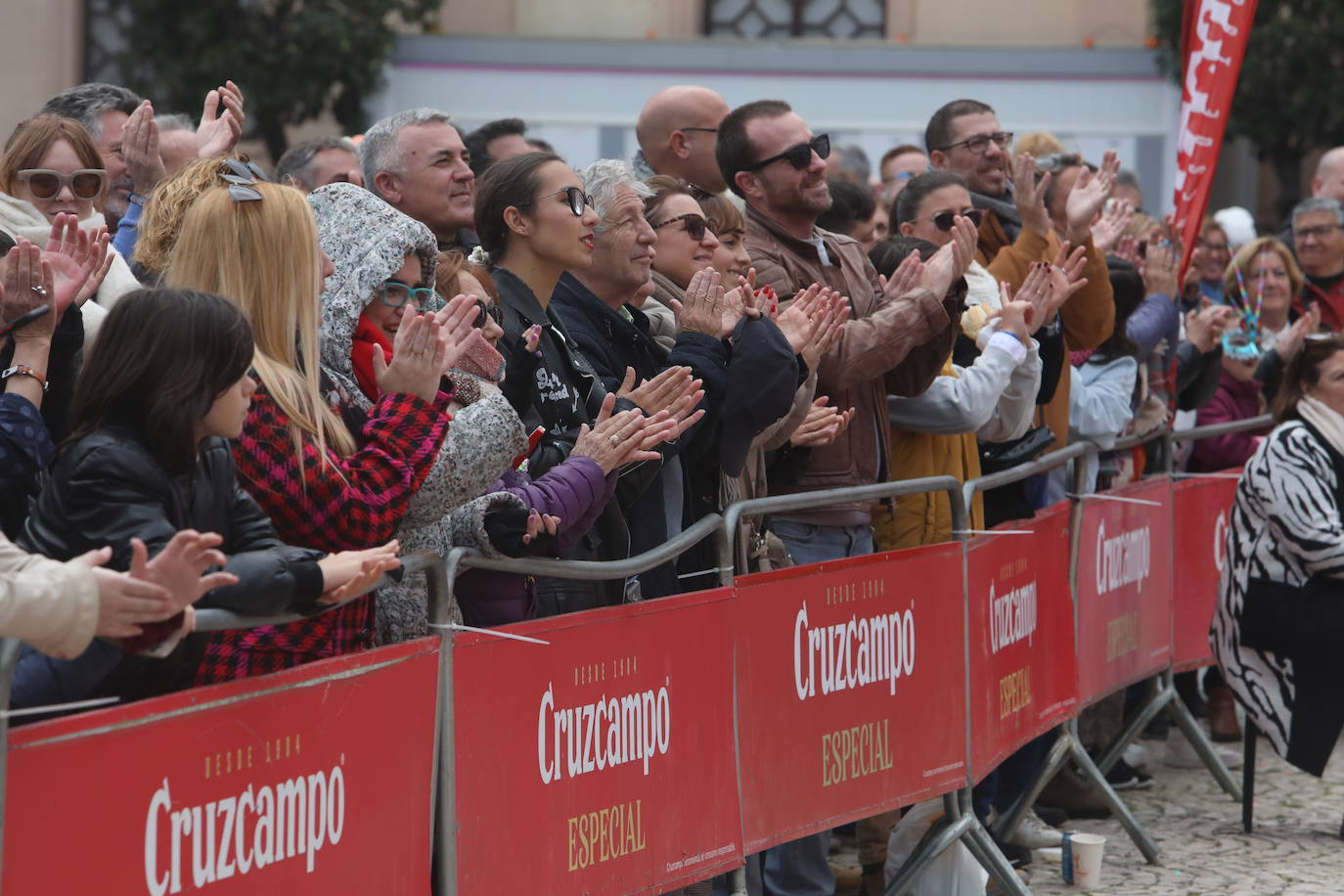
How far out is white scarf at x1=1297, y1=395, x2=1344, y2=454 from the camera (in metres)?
7.36

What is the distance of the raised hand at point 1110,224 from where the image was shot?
7.50m

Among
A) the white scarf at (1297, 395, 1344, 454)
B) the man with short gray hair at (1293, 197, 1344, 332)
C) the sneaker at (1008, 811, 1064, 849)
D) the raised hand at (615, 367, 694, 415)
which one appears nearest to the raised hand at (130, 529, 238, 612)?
the raised hand at (615, 367, 694, 415)

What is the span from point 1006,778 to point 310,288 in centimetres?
429

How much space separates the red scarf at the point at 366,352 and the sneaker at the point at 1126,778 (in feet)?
16.8

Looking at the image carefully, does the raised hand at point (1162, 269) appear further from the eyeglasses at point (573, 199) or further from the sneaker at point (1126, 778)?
the eyeglasses at point (573, 199)

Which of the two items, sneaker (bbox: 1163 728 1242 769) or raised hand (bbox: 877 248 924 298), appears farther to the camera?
sneaker (bbox: 1163 728 1242 769)

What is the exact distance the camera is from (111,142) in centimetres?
555

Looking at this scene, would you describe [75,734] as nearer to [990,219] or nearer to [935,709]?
[935,709]

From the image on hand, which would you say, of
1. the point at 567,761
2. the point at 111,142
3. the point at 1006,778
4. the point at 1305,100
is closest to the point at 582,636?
the point at 567,761

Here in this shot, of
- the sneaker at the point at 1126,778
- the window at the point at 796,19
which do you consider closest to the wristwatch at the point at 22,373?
the sneaker at the point at 1126,778

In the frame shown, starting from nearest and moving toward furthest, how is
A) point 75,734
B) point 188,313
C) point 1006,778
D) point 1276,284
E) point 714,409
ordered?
point 75,734, point 188,313, point 714,409, point 1006,778, point 1276,284

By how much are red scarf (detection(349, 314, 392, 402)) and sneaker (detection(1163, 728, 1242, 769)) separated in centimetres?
572

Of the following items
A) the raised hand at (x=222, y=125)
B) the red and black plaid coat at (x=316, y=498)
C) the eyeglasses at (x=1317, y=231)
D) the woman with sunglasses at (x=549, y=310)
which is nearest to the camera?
the red and black plaid coat at (x=316, y=498)

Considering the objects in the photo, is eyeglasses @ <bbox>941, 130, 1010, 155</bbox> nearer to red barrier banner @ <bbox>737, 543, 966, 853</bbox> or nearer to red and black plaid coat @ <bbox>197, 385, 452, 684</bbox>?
red barrier banner @ <bbox>737, 543, 966, 853</bbox>
